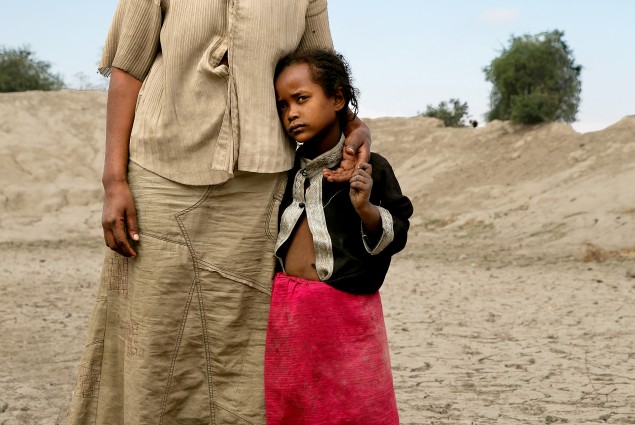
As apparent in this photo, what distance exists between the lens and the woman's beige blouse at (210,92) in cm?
216

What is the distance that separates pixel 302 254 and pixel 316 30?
632 mm

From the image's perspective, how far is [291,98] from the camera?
2197 millimetres

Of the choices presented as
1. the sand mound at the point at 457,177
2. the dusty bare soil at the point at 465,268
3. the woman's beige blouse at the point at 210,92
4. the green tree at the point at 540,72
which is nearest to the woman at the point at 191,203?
the woman's beige blouse at the point at 210,92

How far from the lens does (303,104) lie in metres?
2.19

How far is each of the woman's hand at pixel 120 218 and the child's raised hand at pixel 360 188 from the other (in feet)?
1.84

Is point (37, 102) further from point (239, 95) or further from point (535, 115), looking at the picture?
point (239, 95)

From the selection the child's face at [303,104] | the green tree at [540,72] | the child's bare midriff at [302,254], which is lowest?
the child's bare midriff at [302,254]

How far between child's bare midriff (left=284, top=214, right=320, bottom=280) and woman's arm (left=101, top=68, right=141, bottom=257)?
40 centimetres

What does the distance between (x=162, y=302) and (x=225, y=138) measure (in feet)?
1.46

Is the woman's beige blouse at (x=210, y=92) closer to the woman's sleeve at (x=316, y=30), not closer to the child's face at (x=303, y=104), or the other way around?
the child's face at (x=303, y=104)

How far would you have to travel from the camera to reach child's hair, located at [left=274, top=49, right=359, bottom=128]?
2.18 m

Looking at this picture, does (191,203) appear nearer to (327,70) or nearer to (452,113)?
(327,70)

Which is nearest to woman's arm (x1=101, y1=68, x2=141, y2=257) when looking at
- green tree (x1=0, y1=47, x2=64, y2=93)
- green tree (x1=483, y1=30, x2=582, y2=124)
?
green tree (x1=483, y1=30, x2=582, y2=124)

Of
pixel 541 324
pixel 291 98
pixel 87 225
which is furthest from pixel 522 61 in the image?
pixel 291 98
